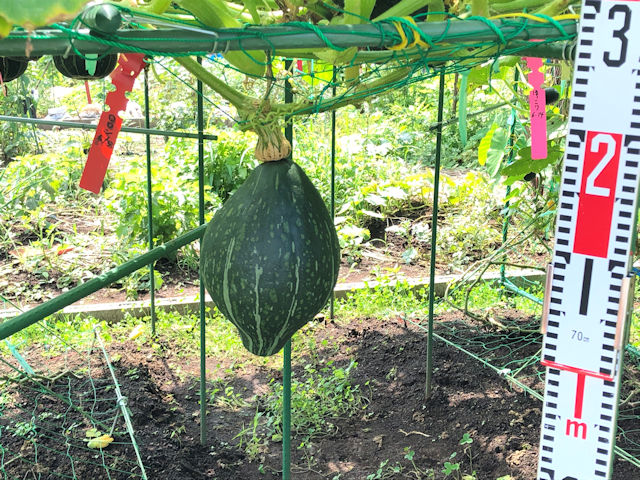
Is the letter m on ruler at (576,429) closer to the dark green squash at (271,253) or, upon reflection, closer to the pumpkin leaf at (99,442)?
the dark green squash at (271,253)

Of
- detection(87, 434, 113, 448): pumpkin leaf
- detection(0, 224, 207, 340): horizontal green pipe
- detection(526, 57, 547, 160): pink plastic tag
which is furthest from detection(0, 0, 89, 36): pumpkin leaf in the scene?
detection(87, 434, 113, 448): pumpkin leaf

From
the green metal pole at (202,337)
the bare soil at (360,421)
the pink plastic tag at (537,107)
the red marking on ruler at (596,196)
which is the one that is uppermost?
the pink plastic tag at (537,107)

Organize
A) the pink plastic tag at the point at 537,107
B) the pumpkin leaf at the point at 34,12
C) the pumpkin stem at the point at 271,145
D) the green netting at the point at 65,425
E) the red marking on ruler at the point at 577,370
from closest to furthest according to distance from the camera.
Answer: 1. the pumpkin leaf at the point at 34,12
2. the red marking on ruler at the point at 577,370
3. the pumpkin stem at the point at 271,145
4. the pink plastic tag at the point at 537,107
5. the green netting at the point at 65,425

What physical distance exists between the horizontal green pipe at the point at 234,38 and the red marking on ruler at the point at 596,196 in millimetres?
244

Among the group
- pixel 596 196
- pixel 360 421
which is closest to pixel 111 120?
pixel 596 196

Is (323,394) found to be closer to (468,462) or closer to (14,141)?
(468,462)

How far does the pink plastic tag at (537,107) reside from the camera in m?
1.69

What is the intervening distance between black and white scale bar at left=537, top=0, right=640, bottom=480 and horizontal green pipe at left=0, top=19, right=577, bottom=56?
19cm

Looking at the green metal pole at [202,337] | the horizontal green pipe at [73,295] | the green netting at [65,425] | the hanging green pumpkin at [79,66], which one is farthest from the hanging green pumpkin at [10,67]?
the green netting at [65,425]

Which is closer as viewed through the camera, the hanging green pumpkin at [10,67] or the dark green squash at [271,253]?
the dark green squash at [271,253]

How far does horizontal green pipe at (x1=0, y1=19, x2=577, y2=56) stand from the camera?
36.5 inches

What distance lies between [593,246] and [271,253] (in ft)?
1.79

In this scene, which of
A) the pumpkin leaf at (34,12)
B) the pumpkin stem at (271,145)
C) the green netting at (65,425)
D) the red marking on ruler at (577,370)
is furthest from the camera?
the green netting at (65,425)

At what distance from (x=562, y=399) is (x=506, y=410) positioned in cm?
140
